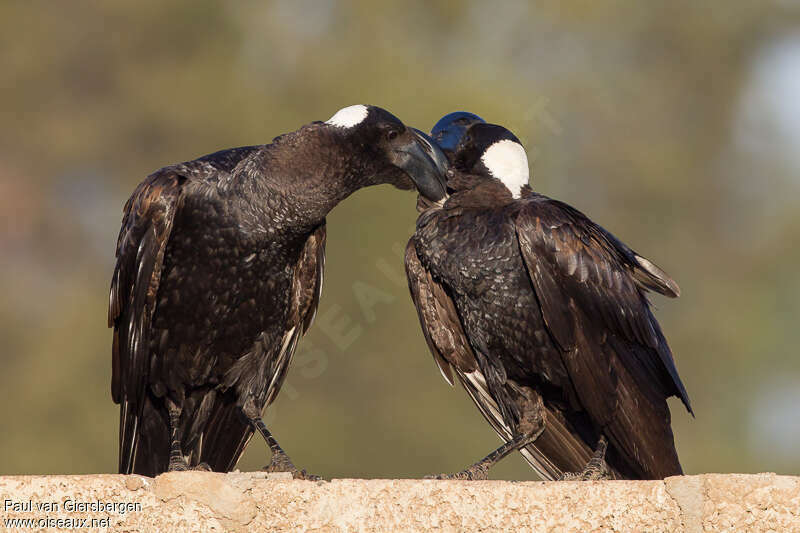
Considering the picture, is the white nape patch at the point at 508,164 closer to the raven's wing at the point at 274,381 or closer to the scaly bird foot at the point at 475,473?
the raven's wing at the point at 274,381

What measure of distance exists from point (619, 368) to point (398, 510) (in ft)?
5.54

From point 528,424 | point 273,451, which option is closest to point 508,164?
point 528,424

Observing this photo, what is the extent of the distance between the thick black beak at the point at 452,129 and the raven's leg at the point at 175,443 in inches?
72.2

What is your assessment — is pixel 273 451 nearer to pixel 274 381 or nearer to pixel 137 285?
pixel 274 381

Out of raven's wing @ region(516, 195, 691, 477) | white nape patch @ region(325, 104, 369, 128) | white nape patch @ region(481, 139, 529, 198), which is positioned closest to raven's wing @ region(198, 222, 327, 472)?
white nape patch @ region(325, 104, 369, 128)

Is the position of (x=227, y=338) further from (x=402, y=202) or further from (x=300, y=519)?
(x=402, y=202)

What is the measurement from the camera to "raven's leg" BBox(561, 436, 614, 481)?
195 inches

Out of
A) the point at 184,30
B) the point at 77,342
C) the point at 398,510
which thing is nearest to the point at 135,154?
the point at 184,30

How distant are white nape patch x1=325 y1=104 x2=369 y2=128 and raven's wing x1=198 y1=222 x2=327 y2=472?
636mm

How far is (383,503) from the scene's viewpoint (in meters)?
3.79

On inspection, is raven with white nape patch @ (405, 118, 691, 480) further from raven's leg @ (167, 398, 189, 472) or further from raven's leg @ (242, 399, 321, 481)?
raven's leg @ (167, 398, 189, 472)

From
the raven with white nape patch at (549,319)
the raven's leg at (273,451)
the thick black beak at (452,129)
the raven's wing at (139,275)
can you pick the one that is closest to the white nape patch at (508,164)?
the raven with white nape patch at (549,319)

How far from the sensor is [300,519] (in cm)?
382

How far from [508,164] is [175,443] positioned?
81.7 inches
